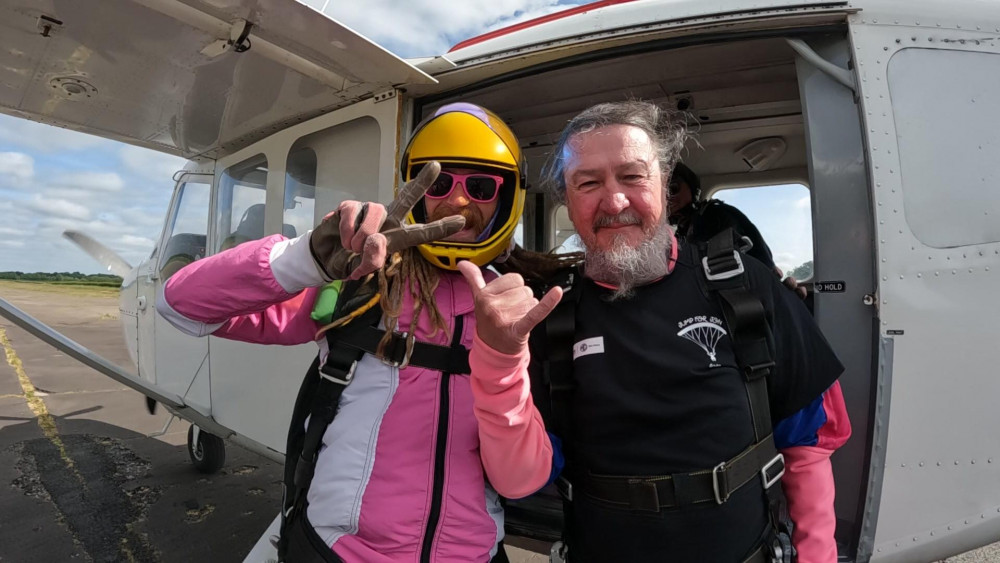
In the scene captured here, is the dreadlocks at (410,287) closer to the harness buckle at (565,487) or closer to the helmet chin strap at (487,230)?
the helmet chin strap at (487,230)

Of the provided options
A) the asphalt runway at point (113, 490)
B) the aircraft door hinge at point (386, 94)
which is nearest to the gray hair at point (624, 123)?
the aircraft door hinge at point (386, 94)

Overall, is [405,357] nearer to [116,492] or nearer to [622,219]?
[622,219]

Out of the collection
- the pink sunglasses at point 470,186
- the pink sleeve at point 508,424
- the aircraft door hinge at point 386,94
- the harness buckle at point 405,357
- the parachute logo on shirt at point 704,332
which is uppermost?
the aircraft door hinge at point 386,94

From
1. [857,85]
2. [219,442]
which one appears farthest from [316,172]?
[219,442]

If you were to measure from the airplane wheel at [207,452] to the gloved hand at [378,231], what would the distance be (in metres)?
4.57

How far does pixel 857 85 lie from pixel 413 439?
1985 millimetres

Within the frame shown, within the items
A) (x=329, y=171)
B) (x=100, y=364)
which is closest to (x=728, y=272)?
(x=329, y=171)

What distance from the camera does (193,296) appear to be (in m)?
1.28

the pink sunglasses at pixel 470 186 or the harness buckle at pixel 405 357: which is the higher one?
the pink sunglasses at pixel 470 186

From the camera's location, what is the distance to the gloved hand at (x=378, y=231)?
1.09 m

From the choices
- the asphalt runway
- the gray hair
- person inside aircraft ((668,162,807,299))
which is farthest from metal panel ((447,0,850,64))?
the asphalt runway

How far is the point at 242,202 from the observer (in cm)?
378

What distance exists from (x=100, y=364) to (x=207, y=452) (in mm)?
1896

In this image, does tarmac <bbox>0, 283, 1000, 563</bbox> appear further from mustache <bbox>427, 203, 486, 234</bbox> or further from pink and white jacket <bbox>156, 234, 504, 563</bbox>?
mustache <bbox>427, 203, 486, 234</bbox>
